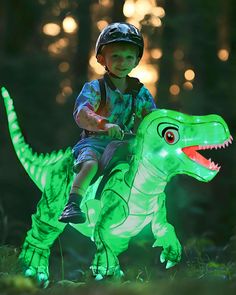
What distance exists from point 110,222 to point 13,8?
9.61 metres

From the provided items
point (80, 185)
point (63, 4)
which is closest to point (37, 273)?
point (80, 185)

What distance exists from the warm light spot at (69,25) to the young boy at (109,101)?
8.64 meters

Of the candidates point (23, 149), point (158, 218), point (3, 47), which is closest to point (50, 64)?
point (3, 47)

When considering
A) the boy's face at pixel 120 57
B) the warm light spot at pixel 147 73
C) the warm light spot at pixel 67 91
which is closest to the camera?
the boy's face at pixel 120 57

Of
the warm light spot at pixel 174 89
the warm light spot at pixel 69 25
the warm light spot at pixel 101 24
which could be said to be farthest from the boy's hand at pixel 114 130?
the warm light spot at pixel 101 24

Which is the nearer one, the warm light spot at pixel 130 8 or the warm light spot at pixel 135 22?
the warm light spot at pixel 135 22

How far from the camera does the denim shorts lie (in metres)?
4.44

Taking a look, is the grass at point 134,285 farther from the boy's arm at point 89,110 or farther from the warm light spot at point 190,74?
the warm light spot at point 190,74

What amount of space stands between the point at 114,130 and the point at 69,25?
1069cm

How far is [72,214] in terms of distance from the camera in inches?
167

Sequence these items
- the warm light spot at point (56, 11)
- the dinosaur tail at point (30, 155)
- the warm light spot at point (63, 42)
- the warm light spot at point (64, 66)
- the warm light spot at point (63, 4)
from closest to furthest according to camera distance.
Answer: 1. the dinosaur tail at point (30, 155)
2. the warm light spot at point (63, 4)
3. the warm light spot at point (56, 11)
4. the warm light spot at point (63, 42)
5. the warm light spot at point (64, 66)

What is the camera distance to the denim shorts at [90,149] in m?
4.44

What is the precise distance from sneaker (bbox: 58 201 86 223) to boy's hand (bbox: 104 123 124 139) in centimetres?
54

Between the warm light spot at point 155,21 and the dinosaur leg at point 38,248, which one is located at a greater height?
the warm light spot at point 155,21
